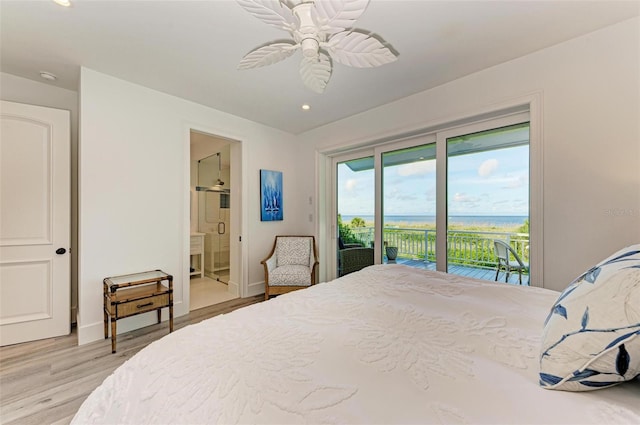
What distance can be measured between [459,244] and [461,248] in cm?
6

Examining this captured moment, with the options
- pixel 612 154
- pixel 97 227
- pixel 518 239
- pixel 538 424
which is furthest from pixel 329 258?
pixel 538 424

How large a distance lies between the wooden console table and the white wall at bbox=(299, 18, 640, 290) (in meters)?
3.53

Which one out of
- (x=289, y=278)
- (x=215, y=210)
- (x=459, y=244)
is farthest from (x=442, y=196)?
(x=215, y=210)

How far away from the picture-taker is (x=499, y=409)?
619 mm

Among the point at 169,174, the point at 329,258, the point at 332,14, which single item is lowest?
the point at 329,258

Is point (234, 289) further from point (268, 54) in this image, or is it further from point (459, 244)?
point (268, 54)

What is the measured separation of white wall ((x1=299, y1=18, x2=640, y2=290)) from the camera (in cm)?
173

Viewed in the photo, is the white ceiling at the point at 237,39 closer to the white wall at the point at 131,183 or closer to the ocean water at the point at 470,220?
the white wall at the point at 131,183

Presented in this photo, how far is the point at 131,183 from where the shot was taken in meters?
2.64

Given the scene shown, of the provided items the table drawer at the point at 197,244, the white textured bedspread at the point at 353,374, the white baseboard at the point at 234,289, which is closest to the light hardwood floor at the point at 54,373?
the white baseboard at the point at 234,289

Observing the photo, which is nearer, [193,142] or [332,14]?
[332,14]

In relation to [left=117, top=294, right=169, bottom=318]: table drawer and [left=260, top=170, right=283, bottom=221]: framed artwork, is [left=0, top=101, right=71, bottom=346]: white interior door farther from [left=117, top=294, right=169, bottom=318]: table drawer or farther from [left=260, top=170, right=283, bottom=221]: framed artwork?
[left=260, top=170, right=283, bottom=221]: framed artwork

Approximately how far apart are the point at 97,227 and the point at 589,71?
14.5ft

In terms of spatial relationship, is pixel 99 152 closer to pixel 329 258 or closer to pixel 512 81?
pixel 329 258
